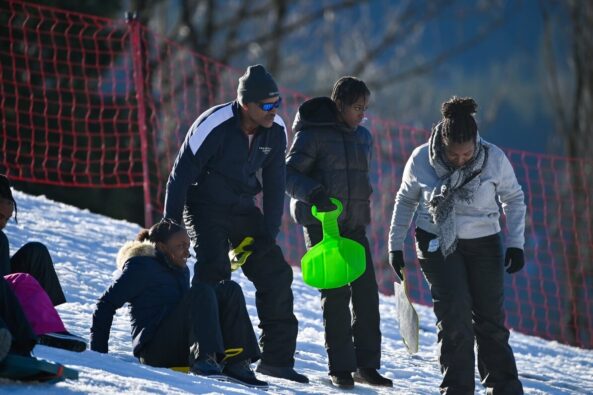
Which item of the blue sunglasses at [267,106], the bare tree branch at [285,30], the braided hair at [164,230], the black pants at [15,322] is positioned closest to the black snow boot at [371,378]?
the braided hair at [164,230]

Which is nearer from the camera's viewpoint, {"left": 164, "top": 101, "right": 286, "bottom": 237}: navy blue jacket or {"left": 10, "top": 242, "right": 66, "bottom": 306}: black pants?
{"left": 10, "top": 242, "right": 66, "bottom": 306}: black pants

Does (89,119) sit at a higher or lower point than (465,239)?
higher

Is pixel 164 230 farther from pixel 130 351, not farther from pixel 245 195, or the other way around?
pixel 130 351

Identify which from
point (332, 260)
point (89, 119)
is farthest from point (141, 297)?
point (89, 119)

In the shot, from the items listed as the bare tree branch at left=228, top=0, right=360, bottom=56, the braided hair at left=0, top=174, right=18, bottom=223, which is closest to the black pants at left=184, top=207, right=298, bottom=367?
the braided hair at left=0, top=174, right=18, bottom=223

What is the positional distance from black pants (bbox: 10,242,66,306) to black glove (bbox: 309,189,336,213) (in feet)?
4.08

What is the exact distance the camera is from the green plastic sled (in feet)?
13.3

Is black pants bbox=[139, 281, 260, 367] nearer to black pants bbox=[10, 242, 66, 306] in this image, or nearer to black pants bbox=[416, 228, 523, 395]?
black pants bbox=[10, 242, 66, 306]

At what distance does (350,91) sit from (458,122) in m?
0.64

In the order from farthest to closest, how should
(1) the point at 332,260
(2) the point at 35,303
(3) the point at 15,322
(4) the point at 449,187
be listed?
(1) the point at 332,260 < (4) the point at 449,187 < (2) the point at 35,303 < (3) the point at 15,322

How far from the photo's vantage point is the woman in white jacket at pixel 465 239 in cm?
537

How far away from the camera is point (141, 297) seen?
207 inches

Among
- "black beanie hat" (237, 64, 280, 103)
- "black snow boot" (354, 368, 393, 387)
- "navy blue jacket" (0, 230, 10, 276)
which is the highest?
"black beanie hat" (237, 64, 280, 103)

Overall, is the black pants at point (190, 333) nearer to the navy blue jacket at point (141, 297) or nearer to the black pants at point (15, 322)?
the navy blue jacket at point (141, 297)
